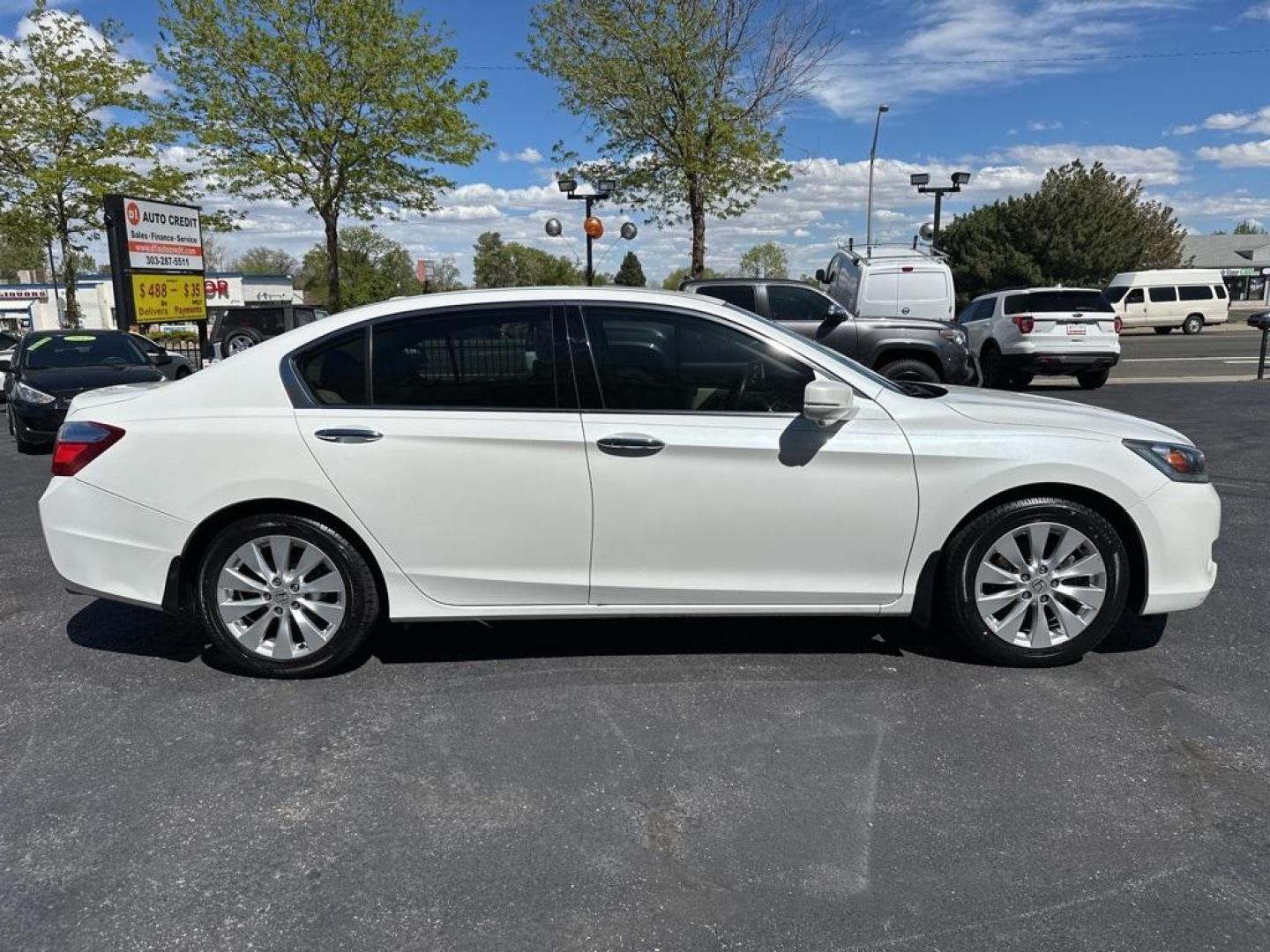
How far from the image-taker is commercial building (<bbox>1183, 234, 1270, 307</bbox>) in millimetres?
67500

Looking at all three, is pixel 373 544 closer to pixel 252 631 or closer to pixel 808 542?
pixel 252 631

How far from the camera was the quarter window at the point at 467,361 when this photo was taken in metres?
3.73

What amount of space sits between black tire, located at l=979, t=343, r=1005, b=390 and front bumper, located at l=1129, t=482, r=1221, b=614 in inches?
459

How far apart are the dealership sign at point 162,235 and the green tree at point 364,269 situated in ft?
131

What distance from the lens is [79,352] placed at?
11062mm

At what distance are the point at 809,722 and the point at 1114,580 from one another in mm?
1466

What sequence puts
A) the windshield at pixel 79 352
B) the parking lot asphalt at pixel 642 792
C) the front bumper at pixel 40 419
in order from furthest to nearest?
the windshield at pixel 79 352 < the front bumper at pixel 40 419 < the parking lot asphalt at pixel 642 792

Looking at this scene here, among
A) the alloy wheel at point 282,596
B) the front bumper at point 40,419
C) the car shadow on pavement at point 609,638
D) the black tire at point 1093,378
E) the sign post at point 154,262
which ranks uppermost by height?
the sign post at point 154,262

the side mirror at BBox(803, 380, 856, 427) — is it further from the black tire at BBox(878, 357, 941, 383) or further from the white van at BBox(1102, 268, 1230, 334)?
the white van at BBox(1102, 268, 1230, 334)

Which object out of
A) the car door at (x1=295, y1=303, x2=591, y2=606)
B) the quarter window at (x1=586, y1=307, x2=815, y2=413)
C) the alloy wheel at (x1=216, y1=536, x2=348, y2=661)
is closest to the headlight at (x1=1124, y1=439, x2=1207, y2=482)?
the quarter window at (x1=586, y1=307, x2=815, y2=413)

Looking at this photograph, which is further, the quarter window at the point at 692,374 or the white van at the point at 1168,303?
→ the white van at the point at 1168,303

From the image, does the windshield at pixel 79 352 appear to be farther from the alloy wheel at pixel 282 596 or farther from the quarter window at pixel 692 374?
the quarter window at pixel 692 374

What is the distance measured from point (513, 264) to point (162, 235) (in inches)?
3053

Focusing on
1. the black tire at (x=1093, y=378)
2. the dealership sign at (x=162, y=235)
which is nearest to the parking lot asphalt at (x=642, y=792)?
the black tire at (x=1093, y=378)
